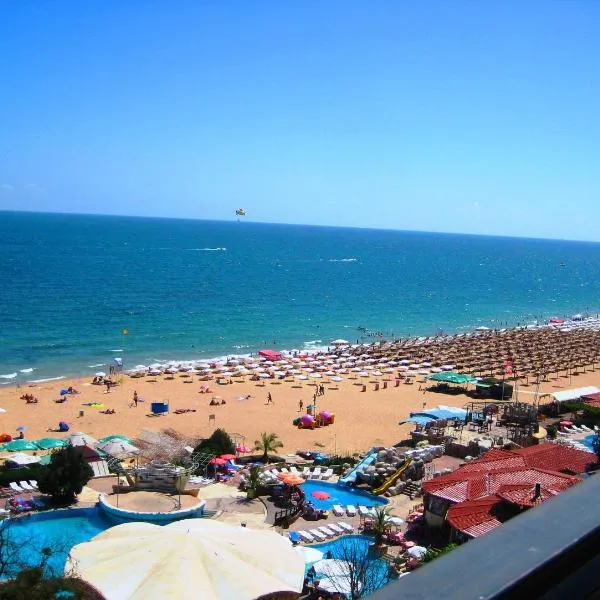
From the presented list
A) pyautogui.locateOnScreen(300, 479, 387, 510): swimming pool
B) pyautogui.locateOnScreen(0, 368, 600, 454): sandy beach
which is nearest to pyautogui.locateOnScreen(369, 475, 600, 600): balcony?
pyautogui.locateOnScreen(300, 479, 387, 510): swimming pool

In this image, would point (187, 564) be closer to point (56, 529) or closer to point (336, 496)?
point (56, 529)

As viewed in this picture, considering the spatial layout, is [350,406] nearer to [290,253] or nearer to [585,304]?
[585,304]

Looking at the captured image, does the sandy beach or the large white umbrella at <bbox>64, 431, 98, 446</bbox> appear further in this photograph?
the sandy beach

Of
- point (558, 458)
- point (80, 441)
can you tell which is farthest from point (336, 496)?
point (80, 441)

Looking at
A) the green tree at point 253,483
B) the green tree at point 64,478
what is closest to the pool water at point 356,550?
the green tree at point 253,483

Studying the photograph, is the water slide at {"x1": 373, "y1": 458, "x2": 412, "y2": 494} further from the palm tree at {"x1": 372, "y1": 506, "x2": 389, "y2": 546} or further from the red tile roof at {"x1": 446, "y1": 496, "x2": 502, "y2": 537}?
the red tile roof at {"x1": 446, "y1": 496, "x2": 502, "y2": 537}

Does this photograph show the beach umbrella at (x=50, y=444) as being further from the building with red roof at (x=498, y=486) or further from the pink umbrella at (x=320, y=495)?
the building with red roof at (x=498, y=486)
